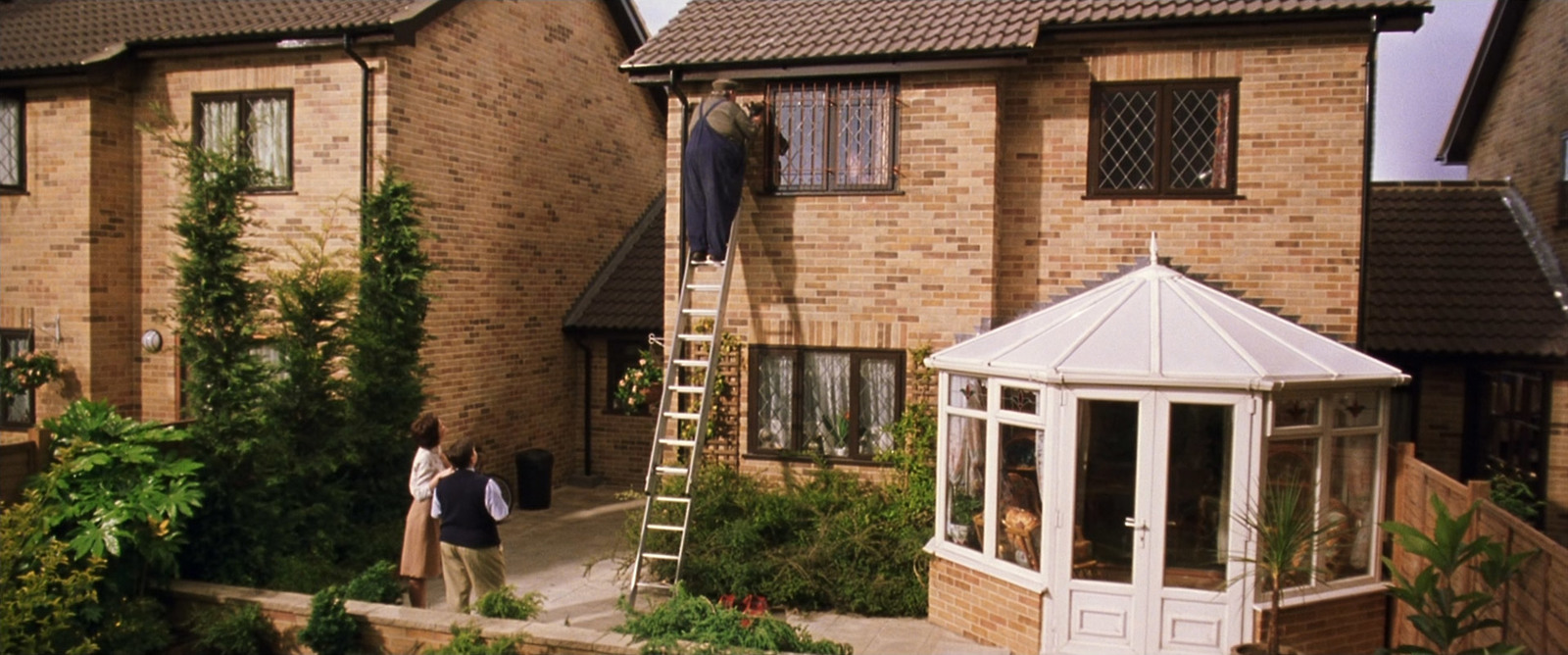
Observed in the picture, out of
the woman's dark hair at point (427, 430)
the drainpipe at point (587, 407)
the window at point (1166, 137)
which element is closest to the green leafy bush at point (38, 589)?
the woman's dark hair at point (427, 430)

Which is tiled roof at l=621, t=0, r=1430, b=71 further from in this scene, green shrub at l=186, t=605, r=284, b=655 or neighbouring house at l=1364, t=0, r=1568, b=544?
green shrub at l=186, t=605, r=284, b=655

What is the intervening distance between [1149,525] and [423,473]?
593cm

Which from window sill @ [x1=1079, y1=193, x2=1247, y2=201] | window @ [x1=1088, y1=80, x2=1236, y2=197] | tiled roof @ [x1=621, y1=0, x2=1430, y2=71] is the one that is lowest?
window sill @ [x1=1079, y1=193, x2=1247, y2=201]

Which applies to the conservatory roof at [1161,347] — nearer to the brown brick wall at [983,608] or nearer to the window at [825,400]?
the window at [825,400]

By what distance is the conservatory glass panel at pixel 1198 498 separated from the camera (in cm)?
827

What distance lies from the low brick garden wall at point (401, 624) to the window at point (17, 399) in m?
6.59

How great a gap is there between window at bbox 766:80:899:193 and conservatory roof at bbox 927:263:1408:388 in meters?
2.40

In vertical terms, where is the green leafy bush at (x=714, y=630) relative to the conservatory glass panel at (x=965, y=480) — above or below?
below

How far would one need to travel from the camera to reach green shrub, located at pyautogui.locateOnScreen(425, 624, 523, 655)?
7684mm

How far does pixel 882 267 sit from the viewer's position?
428 inches

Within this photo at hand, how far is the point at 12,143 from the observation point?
545 inches

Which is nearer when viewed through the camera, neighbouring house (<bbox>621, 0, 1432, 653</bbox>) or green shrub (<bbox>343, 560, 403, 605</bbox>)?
neighbouring house (<bbox>621, 0, 1432, 653</bbox>)

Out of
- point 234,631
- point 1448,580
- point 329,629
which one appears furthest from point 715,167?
point 1448,580

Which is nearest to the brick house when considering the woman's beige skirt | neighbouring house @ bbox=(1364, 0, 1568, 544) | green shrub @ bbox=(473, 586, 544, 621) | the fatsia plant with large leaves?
the woman's beige skirt
